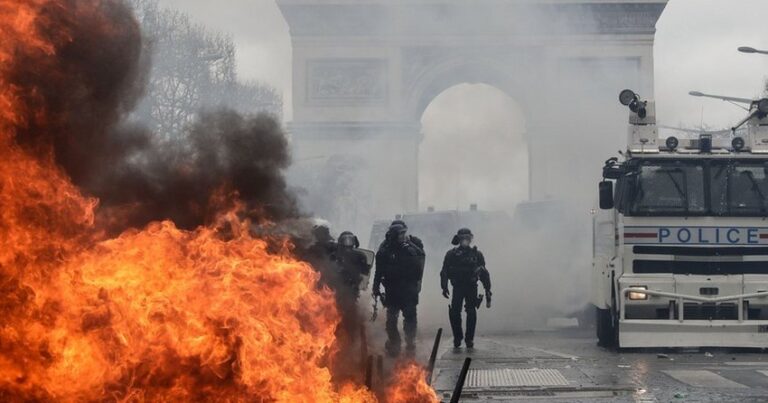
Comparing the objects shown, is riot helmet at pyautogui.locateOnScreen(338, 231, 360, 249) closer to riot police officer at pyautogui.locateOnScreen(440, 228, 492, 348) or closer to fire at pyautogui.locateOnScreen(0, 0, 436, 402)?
riot police officer at pyautogui.locateOnScreen(440, 228, 492, 348)

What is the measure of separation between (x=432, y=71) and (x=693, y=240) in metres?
33.2

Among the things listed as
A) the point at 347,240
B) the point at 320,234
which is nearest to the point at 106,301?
the point at 320,234

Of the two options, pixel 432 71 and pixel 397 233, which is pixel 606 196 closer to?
pixel 397 233

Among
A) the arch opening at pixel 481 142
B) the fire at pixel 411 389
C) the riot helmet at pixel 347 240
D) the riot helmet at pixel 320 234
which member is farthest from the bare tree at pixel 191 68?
the fire at pixel 411 389

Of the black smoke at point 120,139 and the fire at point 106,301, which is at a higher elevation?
the black smoke at point 120,139

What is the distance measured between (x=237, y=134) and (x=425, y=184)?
46.0 metres

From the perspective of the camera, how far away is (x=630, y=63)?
45906mm

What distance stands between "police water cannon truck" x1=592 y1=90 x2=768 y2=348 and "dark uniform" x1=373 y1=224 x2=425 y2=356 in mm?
2387

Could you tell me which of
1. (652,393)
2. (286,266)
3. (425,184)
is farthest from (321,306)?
(425,184)

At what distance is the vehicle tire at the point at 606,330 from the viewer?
14.8m

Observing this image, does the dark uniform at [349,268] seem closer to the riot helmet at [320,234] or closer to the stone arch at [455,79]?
the riot helmet at [320,234]

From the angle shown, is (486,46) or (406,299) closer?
(406,299)

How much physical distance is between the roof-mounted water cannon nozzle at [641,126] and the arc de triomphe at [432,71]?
2834 centimetres

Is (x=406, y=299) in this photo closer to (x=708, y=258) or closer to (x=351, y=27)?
(x=708, y=258)
